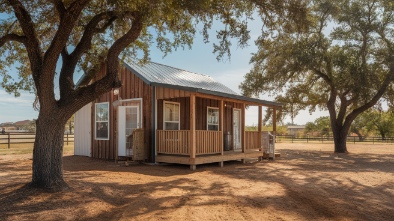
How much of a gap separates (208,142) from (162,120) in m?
2.10

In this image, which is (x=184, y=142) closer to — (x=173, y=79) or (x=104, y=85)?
(x=173, y=79)

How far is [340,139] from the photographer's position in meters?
22.5

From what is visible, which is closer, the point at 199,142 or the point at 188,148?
the point at 188,148

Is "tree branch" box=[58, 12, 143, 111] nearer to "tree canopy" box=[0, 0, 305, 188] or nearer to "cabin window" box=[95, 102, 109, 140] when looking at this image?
"tree canopy" box=[0, 0, 305, 188]

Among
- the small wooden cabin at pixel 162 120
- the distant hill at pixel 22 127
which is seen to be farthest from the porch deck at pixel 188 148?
the distant hill at pixel 22 127

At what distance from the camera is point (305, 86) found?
2291 centimetres

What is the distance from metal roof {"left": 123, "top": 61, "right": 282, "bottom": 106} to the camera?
467 inches

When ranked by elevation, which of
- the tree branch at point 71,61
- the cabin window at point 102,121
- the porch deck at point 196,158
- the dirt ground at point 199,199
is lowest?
the dirt ground at point 199,199

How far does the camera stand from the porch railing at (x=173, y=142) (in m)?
11.6

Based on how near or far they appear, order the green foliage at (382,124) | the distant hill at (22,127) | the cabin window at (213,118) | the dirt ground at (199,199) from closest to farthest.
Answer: the dirt ground at (199,199), the cabin window at (213,118), the distant hill at (22,127), the green foliage at (382,124)

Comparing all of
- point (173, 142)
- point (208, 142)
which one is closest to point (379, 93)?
point (208, 142)

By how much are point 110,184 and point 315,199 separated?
15.4 feet

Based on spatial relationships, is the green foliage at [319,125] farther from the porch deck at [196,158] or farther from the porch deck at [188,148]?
the porch deck at [188,148]

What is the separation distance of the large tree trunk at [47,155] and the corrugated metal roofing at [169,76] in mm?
5777
